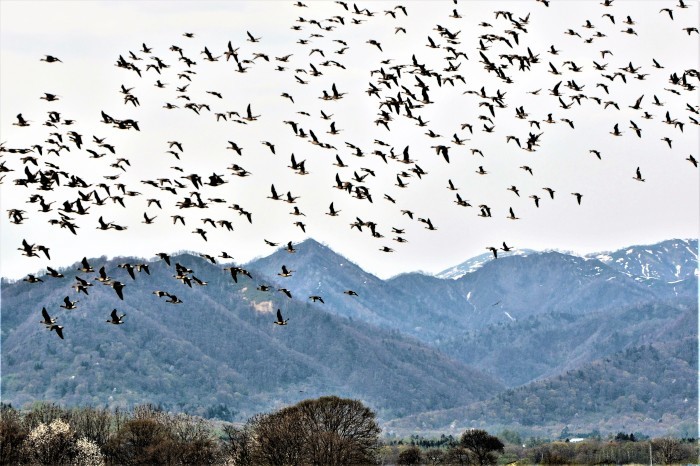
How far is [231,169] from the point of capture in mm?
90375

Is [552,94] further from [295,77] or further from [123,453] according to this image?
[123,453]

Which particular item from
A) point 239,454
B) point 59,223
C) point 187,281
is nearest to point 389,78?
point 187,281

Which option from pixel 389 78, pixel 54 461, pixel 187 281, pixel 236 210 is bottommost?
pixel 54 461

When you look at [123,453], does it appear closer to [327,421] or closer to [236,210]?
[327,421]

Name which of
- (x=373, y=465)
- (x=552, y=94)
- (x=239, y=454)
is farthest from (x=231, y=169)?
(x=239, y=454)

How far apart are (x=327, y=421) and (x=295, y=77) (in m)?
73.1

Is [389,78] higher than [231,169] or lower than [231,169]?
higher

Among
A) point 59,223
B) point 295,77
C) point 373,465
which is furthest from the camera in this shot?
point 373,465

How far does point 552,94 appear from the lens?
100m

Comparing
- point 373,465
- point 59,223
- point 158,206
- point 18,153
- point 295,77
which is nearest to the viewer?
point 59,223

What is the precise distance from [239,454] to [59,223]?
8349 centimetres

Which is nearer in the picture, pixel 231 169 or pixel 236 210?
pixel 231 169

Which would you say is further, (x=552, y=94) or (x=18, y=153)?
(x=552, y=94)

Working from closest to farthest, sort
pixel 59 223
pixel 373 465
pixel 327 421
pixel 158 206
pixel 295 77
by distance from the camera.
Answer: pixel 59 223 → pixel 295 77 → pixel 158 206 → pixel 373 465 → pixel 327 421
